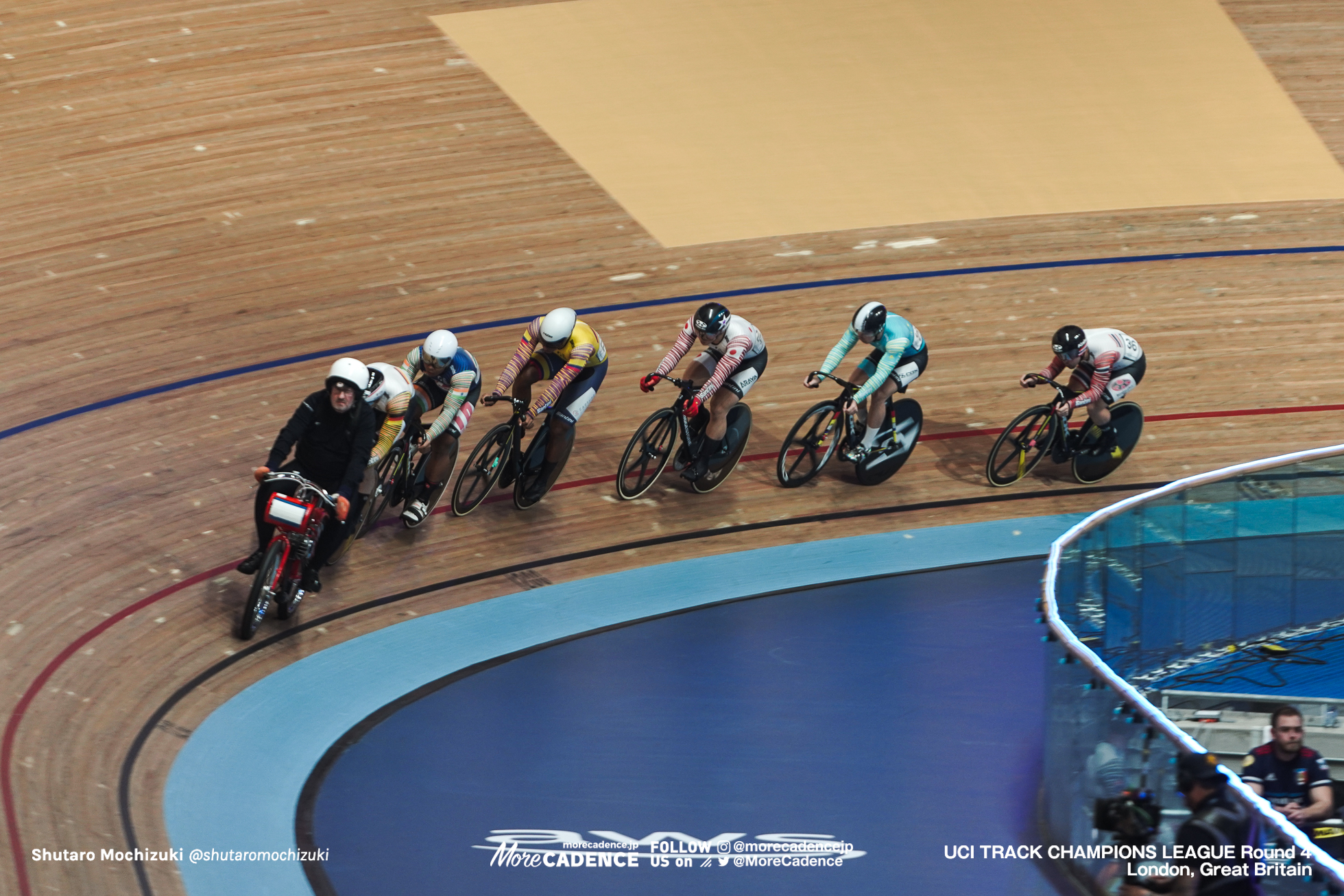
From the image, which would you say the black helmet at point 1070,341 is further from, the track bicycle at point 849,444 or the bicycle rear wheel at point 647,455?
the bicycle rear wheel at point 647,455

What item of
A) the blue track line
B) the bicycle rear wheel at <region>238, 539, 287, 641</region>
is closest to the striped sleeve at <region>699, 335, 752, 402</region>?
the blue track line

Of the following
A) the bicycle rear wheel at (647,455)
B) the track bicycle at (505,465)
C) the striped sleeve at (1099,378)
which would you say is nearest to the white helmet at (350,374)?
the track bicycle at (505,465)

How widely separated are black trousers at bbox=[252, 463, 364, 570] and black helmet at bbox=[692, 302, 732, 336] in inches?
75.7

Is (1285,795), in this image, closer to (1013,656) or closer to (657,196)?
(1013,656)

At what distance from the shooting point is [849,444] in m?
7.91

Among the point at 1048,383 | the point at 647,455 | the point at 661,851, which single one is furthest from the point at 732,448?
the point at 661,851

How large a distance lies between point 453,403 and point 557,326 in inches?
24.7

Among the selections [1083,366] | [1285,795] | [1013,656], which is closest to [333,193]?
[1083,366]

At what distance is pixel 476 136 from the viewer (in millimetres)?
10469

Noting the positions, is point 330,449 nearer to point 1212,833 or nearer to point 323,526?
point 323,526

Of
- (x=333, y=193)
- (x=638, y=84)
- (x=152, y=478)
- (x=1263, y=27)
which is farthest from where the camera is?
(x=1263, y=27)

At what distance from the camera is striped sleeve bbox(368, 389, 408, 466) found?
646 cm

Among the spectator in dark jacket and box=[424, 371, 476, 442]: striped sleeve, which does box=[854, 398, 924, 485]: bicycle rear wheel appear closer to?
box=[424, 371, 476, 442]: striped sleeve

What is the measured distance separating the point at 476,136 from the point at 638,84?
1.41 metres
